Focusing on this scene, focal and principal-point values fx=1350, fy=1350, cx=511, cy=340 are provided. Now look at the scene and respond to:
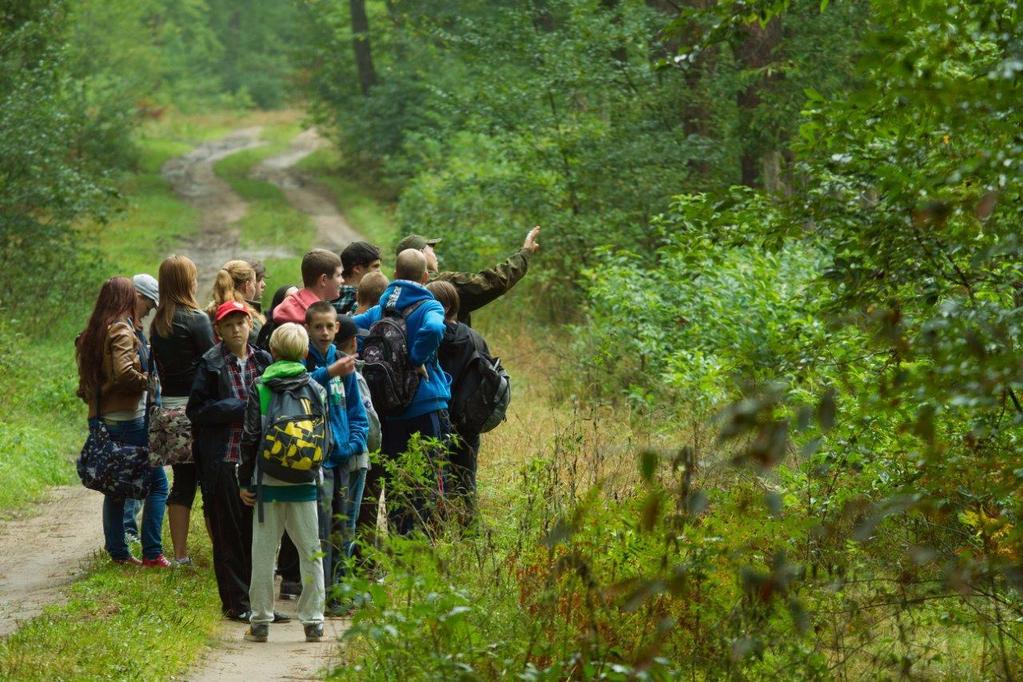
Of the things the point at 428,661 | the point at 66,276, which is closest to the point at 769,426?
the point at 428,661

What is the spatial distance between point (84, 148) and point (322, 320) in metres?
25.9

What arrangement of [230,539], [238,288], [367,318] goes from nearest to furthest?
1. [230,539]
2. [367,318]
3. [238,288]

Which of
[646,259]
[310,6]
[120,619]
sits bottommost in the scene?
[120,619]

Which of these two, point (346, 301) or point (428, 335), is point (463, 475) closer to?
point (428, 335)

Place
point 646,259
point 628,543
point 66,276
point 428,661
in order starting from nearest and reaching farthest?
point 428,661
point 628,543
point 646,259
point 66,276

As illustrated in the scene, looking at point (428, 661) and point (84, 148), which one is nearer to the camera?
point (428, 661)

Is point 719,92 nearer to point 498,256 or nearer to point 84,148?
point 498,256

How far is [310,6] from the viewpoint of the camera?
147ft

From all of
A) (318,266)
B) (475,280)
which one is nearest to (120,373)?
(318,266)

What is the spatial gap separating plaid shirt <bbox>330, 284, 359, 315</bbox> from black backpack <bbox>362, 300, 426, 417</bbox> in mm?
1182

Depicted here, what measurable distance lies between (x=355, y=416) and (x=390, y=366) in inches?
30.2

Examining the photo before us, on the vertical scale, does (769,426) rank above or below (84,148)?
below

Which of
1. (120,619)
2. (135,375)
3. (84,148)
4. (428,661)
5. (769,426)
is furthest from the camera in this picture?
(84,148)

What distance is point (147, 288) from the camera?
8836mm
